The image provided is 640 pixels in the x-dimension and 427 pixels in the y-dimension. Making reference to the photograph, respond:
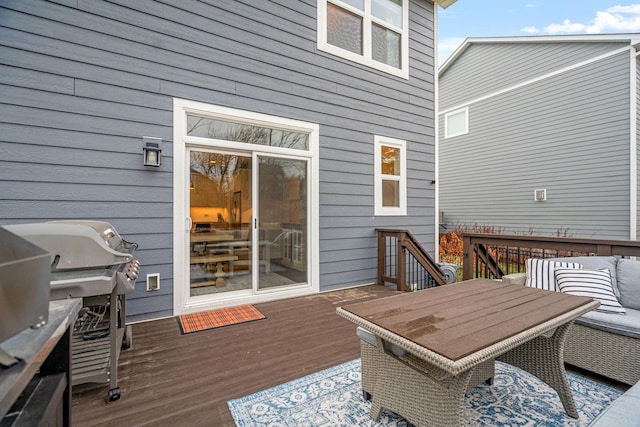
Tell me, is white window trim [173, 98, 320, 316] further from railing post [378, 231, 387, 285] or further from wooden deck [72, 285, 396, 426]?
railing post [378, 231, 387, 285]

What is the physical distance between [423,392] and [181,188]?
3081 mm

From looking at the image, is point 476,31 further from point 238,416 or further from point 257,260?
point 238,416

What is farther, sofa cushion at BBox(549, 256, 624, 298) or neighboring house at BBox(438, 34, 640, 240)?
neighboring house at BBox(438, 34, 640, 240)

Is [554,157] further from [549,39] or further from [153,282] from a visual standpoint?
[153,282]

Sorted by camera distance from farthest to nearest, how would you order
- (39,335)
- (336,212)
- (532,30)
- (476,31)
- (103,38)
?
(532,30) → (476,31) → (336,212) → (103,38) → (39,335)

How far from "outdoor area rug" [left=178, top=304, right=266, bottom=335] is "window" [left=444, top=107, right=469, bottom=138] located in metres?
9.42

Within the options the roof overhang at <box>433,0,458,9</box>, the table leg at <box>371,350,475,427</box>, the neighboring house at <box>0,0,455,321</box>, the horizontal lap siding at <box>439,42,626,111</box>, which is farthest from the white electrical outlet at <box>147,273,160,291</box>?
the horizontal lap siding at <box>439,42,626,111</box>

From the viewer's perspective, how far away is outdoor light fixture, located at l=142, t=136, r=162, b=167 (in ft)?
10.2

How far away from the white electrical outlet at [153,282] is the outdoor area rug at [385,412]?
185 cm

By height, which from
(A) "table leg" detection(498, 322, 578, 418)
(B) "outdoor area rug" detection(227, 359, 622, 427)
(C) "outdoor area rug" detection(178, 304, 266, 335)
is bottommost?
(B) "outdoor area rug" detection(227, 359, 622, 427)

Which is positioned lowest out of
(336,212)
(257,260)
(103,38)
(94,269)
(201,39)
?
(257,260)

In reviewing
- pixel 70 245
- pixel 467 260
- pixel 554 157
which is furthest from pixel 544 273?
pixel 554 157

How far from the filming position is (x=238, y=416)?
176 cm

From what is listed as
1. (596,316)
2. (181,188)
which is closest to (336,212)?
(181,188)
